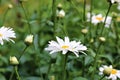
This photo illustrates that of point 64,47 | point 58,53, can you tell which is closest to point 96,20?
point 58,53

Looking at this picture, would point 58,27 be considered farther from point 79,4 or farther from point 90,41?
point 79,4

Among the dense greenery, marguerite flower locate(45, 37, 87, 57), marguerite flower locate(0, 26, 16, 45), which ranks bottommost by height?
marguerite flower locate(45, 37, 87, 57)

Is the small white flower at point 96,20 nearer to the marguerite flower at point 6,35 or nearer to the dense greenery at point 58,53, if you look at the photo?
the dense greenery at point 58,53

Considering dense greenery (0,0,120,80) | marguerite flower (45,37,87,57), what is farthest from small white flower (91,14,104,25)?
marguerite flower (45,37,87,57)

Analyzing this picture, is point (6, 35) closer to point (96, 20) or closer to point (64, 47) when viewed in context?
point (64, 47)

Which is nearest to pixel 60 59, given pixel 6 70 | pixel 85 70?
pixel 85 70

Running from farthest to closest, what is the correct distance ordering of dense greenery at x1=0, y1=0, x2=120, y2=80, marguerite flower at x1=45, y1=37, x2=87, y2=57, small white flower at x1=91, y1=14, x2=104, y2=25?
small white flower at x1=91, y1=14, x2=104, y2=25 < dense greenery at x1=0, y1=0, x2=120, y2=80 < marguerite flower at x1=45, y1=37, x2=87, y2=57

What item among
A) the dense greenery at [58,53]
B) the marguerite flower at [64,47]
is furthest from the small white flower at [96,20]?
the marguerite flower at [64,47]

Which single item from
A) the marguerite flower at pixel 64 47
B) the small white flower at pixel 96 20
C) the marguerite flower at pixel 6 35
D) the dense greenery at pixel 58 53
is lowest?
the marguerite flower at pixel 64 47

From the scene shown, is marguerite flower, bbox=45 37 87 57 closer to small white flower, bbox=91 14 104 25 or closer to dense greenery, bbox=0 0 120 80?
dense greenery, bbox=0 0 120 80

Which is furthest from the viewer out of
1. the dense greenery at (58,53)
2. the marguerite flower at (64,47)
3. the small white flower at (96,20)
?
the small white flower at (96,20)

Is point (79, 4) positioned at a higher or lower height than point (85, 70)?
higher
